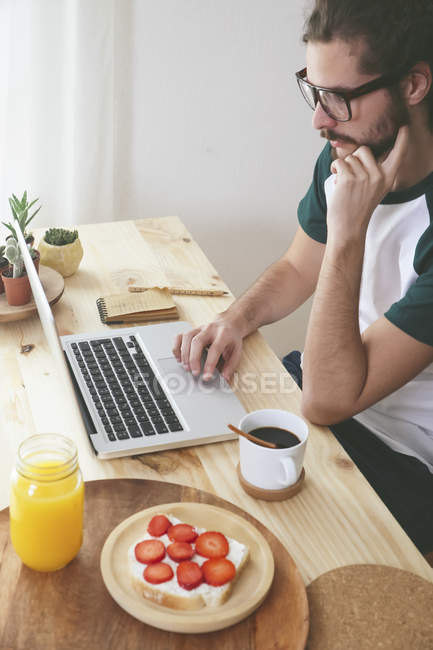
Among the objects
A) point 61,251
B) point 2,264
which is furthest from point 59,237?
point 2,264

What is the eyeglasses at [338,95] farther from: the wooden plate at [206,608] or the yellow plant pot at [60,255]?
the wooden plate at [206,608]

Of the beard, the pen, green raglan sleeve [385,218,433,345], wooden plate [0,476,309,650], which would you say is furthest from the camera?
the pen

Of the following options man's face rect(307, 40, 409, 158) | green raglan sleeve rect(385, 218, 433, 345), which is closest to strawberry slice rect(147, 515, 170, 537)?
green raglan sleeve rect(385, 218, 433, 345)

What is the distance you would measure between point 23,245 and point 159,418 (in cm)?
38

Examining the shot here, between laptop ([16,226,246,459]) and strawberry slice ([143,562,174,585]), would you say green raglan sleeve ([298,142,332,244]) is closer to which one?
laptop ([16,226,246,459])

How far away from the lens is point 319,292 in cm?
128

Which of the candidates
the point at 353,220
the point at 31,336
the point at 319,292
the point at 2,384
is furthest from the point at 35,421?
the point at 353,220

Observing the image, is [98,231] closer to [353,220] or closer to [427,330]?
[353,220]

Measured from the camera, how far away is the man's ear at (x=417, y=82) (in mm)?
1274

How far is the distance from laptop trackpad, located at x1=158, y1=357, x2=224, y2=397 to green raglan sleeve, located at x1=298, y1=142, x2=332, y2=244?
19.8 inches

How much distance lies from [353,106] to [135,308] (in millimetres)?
576

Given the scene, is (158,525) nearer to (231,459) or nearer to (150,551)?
(150,551)

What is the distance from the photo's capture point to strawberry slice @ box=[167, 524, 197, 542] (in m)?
0.84

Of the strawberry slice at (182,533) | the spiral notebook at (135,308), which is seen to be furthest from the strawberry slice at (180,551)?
the spiral notebook at (135,308)
